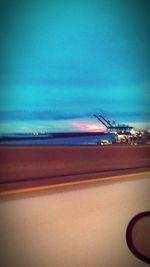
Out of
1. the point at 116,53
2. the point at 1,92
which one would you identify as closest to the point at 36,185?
the point at 1,92

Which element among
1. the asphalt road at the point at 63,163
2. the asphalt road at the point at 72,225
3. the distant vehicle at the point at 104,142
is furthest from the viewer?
the distant vehicle at the point at 104,142

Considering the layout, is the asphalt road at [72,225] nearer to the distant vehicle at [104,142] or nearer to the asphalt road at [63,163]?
the asphalt road at [63,163]

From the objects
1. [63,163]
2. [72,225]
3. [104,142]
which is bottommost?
[72,225]

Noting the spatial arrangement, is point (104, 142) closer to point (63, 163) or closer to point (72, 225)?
point (63, 163)

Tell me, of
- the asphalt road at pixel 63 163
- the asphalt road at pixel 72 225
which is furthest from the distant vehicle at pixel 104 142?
the asphalt road at pixel 72 225

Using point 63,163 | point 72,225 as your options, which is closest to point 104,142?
point 63,163

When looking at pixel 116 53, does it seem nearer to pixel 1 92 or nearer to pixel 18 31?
pixel 18 31

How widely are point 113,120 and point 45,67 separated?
0.53 meters

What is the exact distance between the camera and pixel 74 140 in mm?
1642

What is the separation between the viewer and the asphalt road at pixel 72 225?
1387 millimetres

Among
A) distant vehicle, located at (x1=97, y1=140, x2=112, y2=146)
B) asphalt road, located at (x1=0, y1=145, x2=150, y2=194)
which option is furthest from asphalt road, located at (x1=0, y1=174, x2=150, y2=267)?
distant vehicle, located at (x1=97, y1=140, x2=112, y2=146)

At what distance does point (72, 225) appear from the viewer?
1.54 metres

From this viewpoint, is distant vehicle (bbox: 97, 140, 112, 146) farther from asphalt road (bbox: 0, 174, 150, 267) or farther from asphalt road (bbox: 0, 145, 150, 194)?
asphalt road (bbox: 0, 174, 150, 267)

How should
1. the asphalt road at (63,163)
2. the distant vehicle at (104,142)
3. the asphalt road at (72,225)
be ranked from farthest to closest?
the distant vehicle at (104,142) → the asphalt road at (63,163) → the asphalt road at (72,225)
